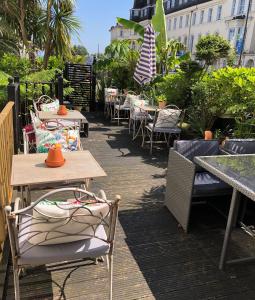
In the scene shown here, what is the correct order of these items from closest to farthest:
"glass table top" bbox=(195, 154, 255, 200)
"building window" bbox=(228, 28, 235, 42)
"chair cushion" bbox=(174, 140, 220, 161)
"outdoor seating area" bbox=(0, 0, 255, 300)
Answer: "outdoor seating area" bbox=(0, 0, 255, 300), "glass table top" bbox=(195, 154, 255, 200), "chair cushion" bbox=(174, 140, 220, 161), "building window" bbox=(228, 28, 235, 42)

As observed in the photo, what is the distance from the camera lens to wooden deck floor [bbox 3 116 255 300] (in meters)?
2.34

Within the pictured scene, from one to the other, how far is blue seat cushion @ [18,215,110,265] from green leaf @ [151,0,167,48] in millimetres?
8171

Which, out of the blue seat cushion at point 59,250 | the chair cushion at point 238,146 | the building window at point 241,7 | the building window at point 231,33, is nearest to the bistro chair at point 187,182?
the chair cushion at point 238,146

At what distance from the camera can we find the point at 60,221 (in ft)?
5.89

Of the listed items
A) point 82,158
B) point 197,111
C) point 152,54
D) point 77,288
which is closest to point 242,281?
point 77,288

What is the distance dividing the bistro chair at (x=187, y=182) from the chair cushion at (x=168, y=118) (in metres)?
2.16

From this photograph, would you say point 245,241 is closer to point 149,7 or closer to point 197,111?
point 197,111

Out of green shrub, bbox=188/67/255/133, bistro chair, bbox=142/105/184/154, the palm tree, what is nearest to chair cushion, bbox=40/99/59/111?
bistro chair, bbox=142/105/184/154

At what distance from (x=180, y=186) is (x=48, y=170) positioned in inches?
58.1

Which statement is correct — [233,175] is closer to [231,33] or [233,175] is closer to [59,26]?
[59,26]

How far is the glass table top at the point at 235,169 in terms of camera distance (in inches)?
91.3

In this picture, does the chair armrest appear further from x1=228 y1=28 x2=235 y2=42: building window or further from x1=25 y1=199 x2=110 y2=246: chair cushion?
x1=228 y1=28 x2=235 y2=42: building window

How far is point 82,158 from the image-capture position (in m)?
2.93

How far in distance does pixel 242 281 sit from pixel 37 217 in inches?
74.9
